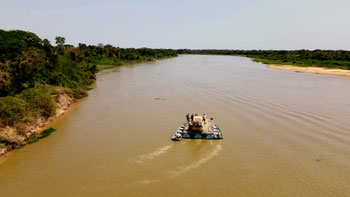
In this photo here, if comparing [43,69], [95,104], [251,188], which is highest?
[43,69]

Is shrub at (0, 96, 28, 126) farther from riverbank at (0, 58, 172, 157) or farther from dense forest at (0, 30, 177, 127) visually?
riverbank at (0, 58, 172, 157)

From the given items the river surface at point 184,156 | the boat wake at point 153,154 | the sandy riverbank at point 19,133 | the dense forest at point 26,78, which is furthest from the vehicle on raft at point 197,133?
the dense forest at point 26,78

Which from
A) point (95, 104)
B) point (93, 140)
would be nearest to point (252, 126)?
point (93, 140)

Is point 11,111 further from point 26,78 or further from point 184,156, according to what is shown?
point 184,156

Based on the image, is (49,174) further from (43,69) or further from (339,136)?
(339,136)

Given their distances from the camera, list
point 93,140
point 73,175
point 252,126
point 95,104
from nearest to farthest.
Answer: point 73,175 < point 93,140 < point 252,126 < point 95,104

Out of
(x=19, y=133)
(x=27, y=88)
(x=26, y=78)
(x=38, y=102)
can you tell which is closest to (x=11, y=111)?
(x=19, y=133)

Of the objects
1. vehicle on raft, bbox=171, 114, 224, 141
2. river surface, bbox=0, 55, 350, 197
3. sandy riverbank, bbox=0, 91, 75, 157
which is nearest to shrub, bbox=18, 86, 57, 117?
sandy riverbank, bbox=0, 91, 75, 157
